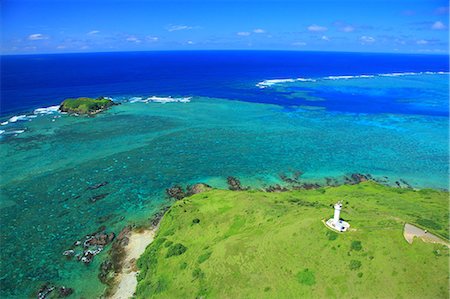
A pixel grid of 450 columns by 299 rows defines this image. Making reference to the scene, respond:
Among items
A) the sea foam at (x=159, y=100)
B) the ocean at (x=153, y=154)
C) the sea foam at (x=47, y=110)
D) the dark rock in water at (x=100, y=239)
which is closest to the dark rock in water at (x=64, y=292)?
the ocean at (x=153, y=154)

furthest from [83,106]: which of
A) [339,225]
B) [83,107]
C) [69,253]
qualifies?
[339,225]

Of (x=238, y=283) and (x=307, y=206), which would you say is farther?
(x=307, y=206)

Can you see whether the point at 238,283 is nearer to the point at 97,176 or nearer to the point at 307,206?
the point at 307,206

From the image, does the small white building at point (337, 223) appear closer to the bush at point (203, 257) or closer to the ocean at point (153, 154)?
the bush at point (203, 257)

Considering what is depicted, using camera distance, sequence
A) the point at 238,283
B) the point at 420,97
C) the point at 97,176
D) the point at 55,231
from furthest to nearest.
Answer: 1. the point at 420,97
2. the point at 97,176
3. the point at 55,231
4. the point at 238,283

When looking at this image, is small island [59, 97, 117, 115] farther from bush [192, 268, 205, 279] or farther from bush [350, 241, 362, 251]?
bush [350, 241, 362, 251]

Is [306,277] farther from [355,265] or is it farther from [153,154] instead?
[153,154]

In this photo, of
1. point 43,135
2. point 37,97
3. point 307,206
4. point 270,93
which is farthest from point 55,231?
point 270,93
